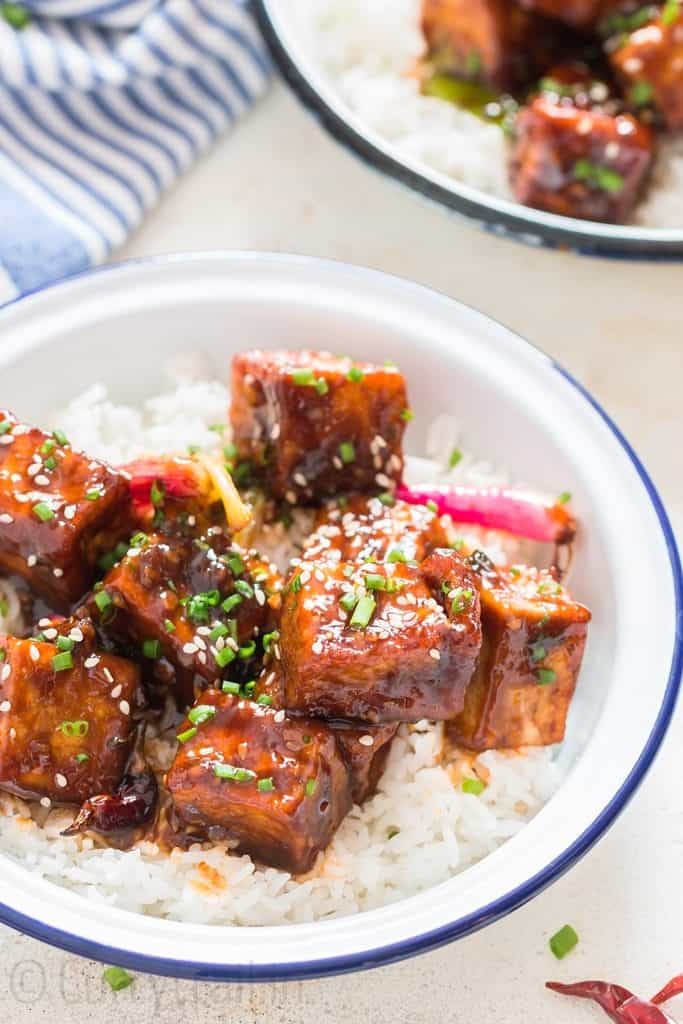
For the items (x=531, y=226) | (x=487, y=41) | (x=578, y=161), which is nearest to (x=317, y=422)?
(x=531, y=226)

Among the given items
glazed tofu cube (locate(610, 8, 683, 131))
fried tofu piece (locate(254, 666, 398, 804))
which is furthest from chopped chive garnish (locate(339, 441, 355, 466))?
glazed tofu cube (locate(610, 8, 683, 131))

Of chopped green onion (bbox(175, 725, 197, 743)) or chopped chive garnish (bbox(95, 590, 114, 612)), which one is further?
chopped chive garnish (bbox(95, 590, 114, 612))

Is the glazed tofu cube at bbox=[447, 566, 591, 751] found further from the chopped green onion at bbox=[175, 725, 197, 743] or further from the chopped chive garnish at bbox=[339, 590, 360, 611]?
the chopped green onion at bbox=[175, 725, 197, 743]

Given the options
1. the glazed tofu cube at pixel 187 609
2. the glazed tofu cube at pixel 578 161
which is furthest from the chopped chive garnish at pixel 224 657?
the glazed tofu cube at pixel 578 161

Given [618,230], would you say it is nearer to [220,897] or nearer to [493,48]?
[493,48]

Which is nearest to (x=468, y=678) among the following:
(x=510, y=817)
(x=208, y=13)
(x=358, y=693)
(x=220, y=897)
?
(x=358, y=693)

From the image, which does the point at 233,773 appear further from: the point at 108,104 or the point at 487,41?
the point at 487,41
